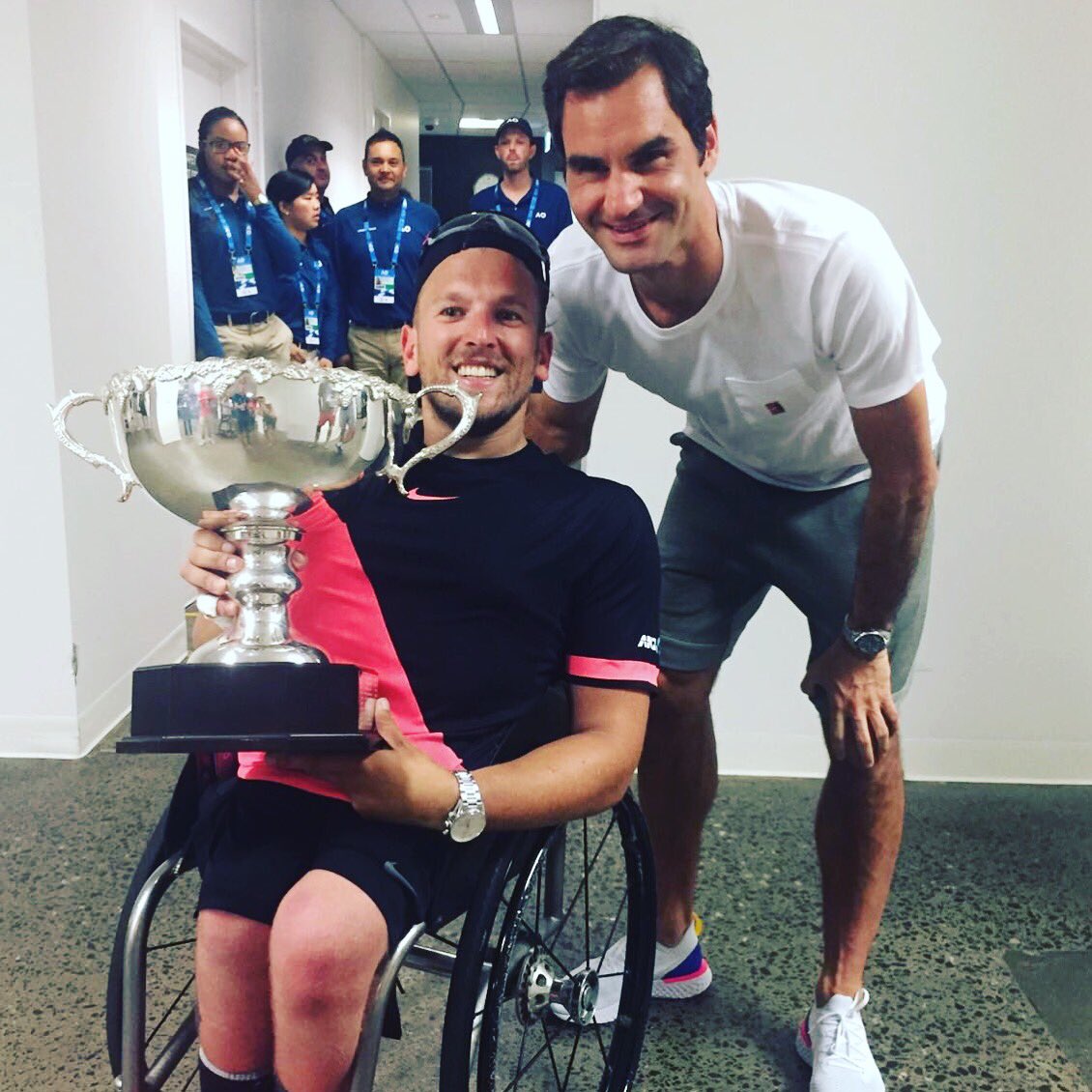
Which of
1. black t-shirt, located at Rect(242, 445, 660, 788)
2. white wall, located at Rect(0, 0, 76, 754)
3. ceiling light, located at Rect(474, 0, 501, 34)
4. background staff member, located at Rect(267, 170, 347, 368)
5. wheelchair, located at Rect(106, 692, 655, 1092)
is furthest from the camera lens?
ceiling light, located at Rect(474, 0, 501, 34)

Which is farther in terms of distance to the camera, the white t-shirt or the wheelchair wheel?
the white t-shirt

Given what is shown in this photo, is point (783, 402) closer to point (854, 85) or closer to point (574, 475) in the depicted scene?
point (574, 475)

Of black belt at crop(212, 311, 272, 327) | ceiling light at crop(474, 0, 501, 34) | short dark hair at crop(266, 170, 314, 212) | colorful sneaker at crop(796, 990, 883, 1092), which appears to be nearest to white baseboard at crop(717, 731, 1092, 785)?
colorful sneaker at crop(796, 990, 883, 1092)

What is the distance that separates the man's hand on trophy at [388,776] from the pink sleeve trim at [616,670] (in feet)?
0.67

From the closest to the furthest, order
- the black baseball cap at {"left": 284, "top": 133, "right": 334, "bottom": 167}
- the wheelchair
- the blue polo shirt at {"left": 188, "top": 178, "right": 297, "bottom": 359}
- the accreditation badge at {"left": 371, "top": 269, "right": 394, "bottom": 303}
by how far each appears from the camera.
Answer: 1. the wheelchair
2. the blue polo shirt at {"left": 188, "top": 178, "right": 297, "bottom": 359}
3. the accreditation badge at {"left": 371, "top": 269, "right": 394, "bottom": 303}
4. the black baseball cap at {"left": 284, "top": 133, "right": 334, "bottom": 167}

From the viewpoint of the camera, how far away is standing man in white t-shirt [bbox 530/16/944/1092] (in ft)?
3.88

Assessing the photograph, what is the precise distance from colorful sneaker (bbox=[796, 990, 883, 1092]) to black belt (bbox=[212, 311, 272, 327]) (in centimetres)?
298

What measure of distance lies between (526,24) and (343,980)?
7.24 metres

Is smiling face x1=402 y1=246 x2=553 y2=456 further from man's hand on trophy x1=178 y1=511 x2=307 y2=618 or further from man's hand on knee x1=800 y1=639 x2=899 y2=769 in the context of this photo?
man's hand on knee x1=800 y1=639 x2=899 y2=769

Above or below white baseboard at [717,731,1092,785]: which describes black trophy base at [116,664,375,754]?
above

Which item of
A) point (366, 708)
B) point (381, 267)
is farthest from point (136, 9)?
point (366, 708)

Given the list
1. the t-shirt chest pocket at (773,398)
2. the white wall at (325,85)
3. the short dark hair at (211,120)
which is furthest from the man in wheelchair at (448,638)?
the white wall at (325,85)

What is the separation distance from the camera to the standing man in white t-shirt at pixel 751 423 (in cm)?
118

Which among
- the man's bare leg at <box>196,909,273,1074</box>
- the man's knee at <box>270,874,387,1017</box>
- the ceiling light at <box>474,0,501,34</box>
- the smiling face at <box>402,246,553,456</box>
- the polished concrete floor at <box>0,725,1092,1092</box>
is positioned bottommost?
the polished concrete floor at <box>0,725,1092,1092</box>
